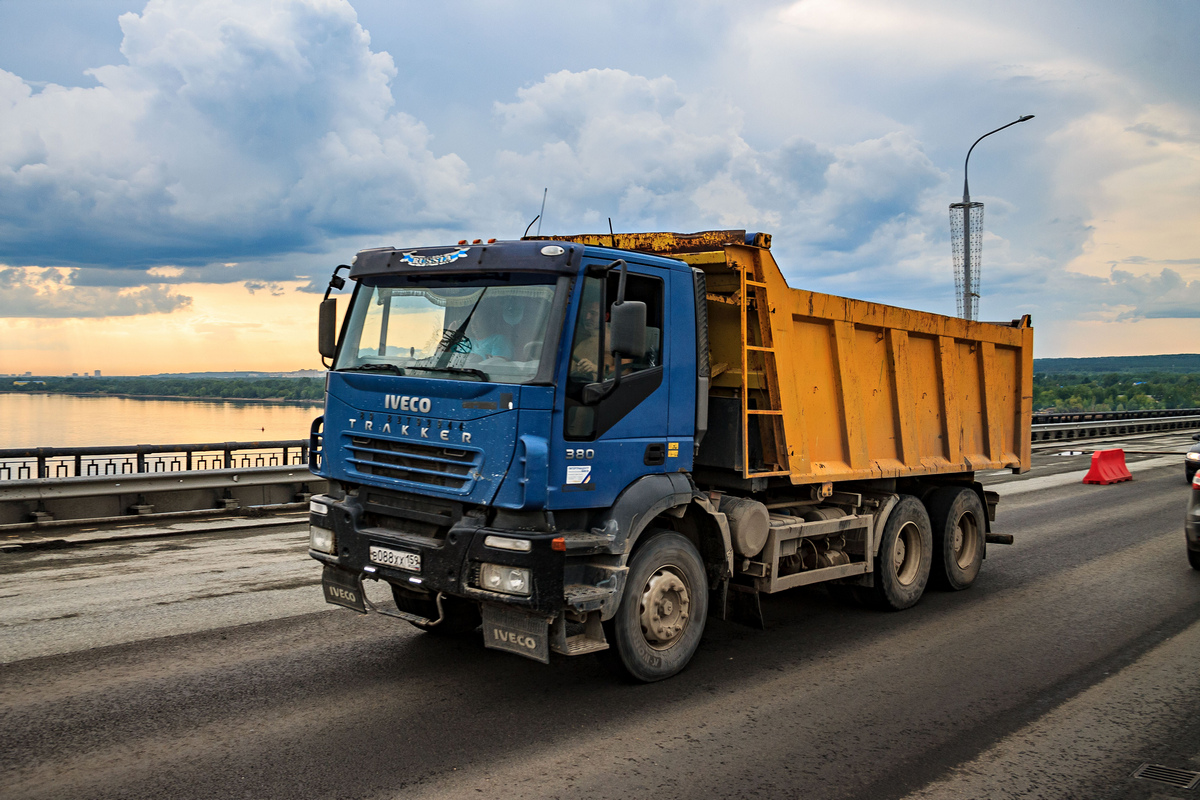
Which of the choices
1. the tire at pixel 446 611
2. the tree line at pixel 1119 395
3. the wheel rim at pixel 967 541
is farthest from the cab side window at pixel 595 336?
the tree line at pixel 1119 395

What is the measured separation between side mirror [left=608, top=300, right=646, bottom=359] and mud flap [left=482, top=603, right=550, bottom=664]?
5.31ft

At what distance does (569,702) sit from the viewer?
536cm

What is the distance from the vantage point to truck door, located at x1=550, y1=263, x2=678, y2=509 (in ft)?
16.8

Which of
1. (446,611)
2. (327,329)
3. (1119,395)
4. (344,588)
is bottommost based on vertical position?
(446,611)

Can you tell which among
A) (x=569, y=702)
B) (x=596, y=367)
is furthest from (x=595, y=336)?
(x=569, y=702)

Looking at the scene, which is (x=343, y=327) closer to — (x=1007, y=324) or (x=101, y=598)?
(x=101, y=598)

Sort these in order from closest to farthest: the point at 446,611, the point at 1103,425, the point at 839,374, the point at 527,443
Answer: the point at 527,443, the point at 446,611, the point at 839,374, the point at 1103,425

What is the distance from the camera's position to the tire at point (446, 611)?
6.26m

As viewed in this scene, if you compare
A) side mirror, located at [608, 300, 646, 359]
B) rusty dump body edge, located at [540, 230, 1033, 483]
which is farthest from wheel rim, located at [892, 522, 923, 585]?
side mirror, located at [608, 300, 646, 359]

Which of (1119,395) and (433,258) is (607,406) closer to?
(433,258)

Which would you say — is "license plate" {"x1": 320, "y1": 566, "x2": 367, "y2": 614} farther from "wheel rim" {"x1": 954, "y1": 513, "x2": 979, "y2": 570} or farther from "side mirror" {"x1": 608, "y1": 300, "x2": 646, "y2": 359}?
"wheel rim" {"x1": 954, "y1": 513, "x2": 979, "y2": 570}

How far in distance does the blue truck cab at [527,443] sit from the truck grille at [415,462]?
1 centimetres

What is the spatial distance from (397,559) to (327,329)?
5.95 feet

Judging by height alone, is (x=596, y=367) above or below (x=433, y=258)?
below
